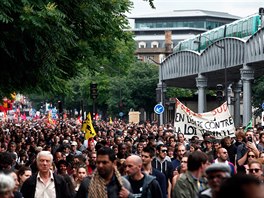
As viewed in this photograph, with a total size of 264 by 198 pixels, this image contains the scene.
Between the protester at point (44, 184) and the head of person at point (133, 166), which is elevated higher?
the head of person at point (133, 166)

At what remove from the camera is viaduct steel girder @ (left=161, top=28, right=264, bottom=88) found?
198 ft

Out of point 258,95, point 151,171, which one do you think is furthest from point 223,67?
point 151,171

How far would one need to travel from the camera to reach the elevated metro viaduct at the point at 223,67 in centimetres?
6075

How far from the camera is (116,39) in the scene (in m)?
32.9

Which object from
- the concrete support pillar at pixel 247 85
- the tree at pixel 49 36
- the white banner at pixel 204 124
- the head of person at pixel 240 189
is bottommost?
the head of person at pixel 240 189

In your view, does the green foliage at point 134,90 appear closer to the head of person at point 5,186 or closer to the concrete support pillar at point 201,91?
the concrete support pillar at point 201,91

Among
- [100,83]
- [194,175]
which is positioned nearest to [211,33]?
[100,83]

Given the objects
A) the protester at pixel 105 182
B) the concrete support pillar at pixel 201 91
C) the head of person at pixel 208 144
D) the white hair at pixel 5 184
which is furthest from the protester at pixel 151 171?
the concrete support pillar at pixel 201 91

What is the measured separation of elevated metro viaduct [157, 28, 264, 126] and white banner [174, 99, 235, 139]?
28.3 meters

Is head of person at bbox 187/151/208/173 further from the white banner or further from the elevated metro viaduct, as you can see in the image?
the elevated metro viaduct

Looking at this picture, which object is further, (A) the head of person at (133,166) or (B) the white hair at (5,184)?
(A) the head of person at (133,166)

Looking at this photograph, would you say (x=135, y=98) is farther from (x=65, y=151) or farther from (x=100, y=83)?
(x=65, y=151)

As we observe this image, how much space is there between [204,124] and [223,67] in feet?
130

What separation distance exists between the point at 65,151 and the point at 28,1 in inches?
133
